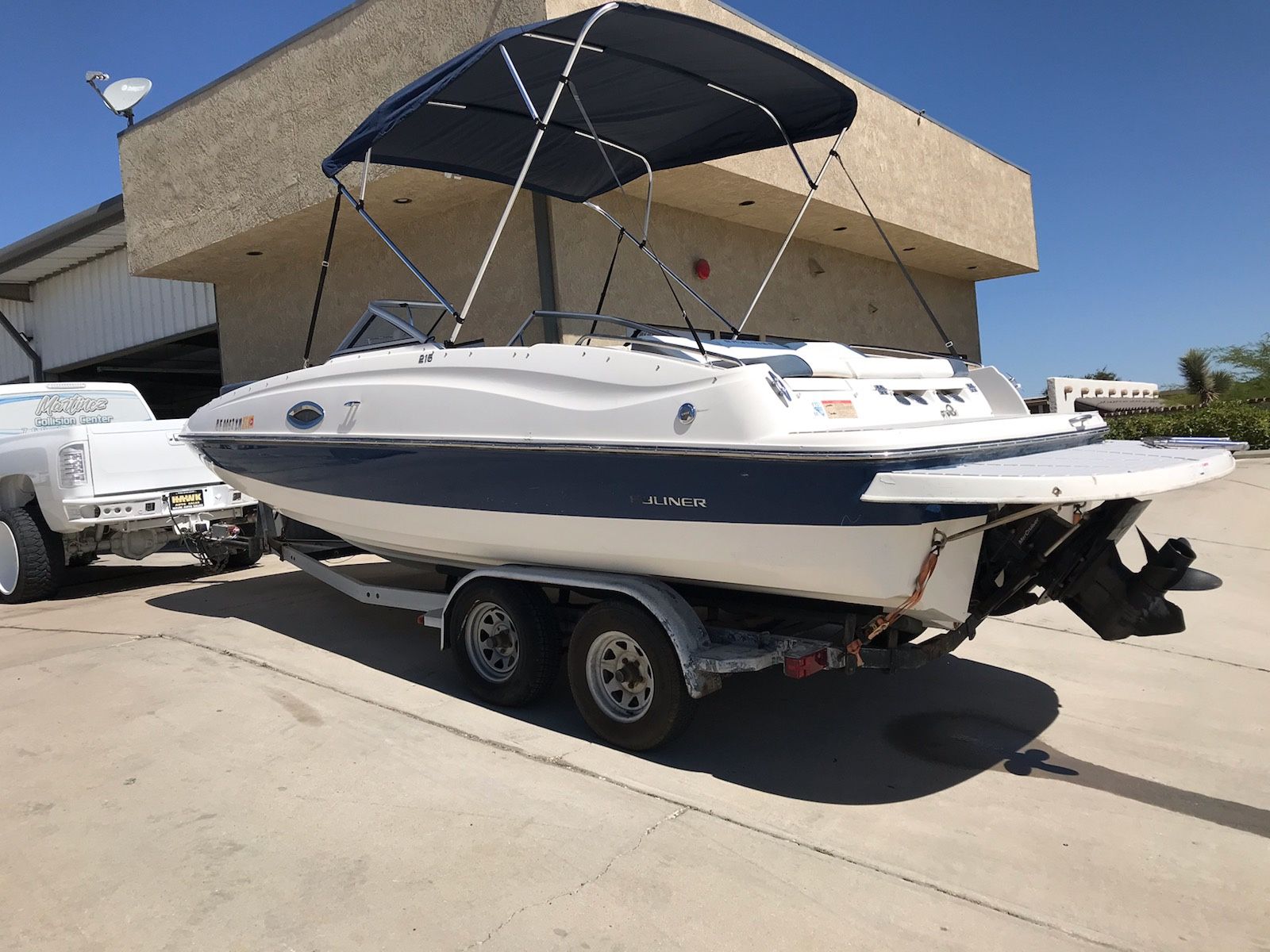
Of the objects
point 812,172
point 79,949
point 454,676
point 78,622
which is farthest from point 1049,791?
point 812,172

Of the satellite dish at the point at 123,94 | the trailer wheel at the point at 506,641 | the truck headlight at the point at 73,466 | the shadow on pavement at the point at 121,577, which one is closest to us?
the trailer wheel at the point at 506,641

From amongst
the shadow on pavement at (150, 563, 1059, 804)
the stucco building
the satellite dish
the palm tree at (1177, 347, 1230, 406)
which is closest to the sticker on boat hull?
the shadow on pavement at (150, 563, 1059, 804)

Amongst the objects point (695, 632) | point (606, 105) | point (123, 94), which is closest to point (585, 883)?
point (695, 632)

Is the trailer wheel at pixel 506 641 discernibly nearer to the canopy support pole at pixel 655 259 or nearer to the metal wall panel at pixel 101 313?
the canopy support pole at pixel 655 259

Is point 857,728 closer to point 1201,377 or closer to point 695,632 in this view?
point 695,632

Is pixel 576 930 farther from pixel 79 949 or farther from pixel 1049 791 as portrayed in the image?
pixel 1049 791

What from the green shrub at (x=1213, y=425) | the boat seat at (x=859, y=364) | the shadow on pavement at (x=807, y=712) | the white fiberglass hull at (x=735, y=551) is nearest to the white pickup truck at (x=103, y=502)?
the shadow on pavement at (x=807, y=712)

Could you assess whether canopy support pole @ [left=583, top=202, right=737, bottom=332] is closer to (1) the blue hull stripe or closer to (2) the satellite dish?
(1) the blue hull stripe

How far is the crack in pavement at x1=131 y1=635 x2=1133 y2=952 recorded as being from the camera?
108 inches

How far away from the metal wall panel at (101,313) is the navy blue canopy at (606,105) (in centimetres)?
820

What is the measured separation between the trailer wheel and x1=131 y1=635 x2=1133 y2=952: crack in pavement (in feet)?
1.36

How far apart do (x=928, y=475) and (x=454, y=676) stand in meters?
2.96

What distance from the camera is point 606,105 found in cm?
578

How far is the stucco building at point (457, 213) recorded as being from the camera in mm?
8562
